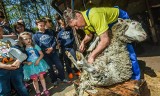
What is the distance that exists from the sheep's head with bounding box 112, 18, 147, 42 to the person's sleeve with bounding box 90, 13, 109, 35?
45cm

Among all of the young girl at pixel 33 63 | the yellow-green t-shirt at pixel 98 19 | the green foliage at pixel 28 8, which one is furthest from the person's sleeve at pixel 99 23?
the green foliage at pixel 28 8

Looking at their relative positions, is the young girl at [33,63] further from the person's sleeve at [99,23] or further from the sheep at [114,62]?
Answer: the person's sleeve at [99,23]

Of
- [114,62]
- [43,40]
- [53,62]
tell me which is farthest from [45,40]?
[114,62]

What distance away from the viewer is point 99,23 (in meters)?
3.11

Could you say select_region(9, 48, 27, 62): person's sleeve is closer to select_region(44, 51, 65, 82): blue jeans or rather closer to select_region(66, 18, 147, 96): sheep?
select_region(66, 18, 147, 96): sheep

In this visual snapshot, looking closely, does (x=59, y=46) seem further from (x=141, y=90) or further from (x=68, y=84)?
(x=141, y=90)

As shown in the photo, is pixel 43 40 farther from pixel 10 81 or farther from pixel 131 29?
pixel 131 29


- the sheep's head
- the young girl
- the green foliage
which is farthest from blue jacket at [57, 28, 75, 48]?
the green foliage

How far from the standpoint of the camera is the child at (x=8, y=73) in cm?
411

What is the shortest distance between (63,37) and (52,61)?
79cm

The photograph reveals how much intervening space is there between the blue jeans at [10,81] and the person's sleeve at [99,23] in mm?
2078

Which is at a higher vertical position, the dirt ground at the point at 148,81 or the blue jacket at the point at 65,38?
the blue jacket at the point at 65,38

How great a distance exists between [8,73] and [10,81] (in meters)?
0.24

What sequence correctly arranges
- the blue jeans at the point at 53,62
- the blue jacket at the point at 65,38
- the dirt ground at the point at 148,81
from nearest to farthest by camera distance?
1. the dirt ground at the point at 148,81
2. the blue jeans at the point at 53,62
3. the blue jacket at the point at 65,38
